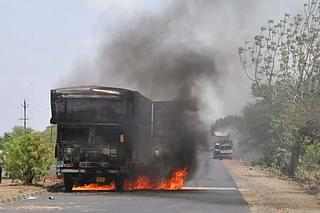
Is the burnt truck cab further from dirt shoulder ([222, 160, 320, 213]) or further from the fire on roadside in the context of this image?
dirt shoulder ([222, 160, 320, 213])

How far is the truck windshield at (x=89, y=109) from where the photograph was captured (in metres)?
25.9

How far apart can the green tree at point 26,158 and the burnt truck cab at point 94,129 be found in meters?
3.12

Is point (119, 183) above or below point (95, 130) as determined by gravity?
below

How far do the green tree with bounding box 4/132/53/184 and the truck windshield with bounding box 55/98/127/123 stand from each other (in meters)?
3.72

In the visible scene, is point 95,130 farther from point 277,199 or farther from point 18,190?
point 277,199

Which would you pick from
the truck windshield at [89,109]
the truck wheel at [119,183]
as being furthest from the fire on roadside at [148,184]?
the truck windshield at [89,109]

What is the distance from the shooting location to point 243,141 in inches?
2665

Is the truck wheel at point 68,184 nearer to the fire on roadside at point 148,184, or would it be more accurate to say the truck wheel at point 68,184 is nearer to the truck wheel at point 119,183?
the fire on roadside at point 148,184

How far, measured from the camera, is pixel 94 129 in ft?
85.4

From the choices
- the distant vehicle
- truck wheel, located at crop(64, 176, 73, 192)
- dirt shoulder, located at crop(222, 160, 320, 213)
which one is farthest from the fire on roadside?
the distant vehicle

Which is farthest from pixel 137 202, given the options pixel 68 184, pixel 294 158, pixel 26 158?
pixel 294 158

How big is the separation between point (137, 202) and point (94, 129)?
5.15 meters

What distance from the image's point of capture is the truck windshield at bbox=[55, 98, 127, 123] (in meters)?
25.9

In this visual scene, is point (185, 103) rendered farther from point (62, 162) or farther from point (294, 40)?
point (62, 162)
